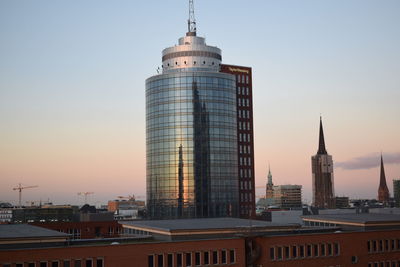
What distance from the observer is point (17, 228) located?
8625 cm

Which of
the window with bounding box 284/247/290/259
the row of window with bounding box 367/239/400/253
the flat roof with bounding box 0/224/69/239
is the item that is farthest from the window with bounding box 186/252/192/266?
the row of window with bounding box 367/239/400/253

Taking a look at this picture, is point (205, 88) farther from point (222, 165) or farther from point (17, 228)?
point (17, 228)

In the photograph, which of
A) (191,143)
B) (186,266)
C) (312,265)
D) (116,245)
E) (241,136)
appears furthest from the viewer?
(241,136)

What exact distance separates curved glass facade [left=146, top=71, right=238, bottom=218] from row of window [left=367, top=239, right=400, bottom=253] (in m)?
80.6

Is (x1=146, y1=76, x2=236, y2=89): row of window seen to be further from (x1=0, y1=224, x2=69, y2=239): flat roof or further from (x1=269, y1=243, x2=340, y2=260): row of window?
(x1=0, y1=224, x2=69, y2=239): flat roof

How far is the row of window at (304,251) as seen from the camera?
90375mm

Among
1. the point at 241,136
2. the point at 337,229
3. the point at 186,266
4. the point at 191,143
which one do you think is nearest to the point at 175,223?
the point at 186,266

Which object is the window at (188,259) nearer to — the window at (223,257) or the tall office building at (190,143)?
the window at (223,257)

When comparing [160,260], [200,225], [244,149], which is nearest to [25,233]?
[160,260]

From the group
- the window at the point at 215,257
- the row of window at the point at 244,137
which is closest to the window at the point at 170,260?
the window at the point at 215,257

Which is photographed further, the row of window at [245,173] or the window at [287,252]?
the row of window at [245,173]

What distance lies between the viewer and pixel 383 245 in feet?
335

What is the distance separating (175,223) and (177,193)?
7824 cm

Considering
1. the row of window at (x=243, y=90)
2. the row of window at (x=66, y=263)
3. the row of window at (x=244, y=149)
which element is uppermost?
the row of window at (x=243, y=90)
